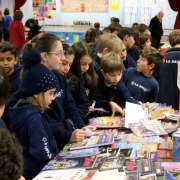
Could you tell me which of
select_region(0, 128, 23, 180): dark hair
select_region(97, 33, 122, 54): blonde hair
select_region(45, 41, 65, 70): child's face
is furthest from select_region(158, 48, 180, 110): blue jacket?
select_region(0, 128, 23, 180): dark hair

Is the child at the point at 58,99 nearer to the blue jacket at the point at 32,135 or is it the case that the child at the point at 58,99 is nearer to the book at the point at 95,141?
the book at the point at 95,141

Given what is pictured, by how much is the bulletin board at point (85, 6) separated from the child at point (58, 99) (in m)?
8.24

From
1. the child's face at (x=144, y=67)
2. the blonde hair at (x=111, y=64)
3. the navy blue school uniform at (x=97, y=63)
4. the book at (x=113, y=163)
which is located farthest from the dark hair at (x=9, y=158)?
the child's face at (x=144, y=67)

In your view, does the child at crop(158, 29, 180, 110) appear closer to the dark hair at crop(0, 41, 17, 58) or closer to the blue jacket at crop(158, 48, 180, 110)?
the blue jacket at crop(158, 48, 180, 110)

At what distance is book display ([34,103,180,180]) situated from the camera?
1582mm

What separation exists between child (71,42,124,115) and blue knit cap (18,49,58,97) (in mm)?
793

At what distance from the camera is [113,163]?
170 centimetres

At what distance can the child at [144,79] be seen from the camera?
11.1 ft

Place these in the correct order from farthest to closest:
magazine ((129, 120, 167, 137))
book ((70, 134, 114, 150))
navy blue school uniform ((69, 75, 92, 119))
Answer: navy blue school uniform ((69, 75, 92, 119)) < magazine ((129, 120, 167, 137)) < book ((70, 134, 114, 150))

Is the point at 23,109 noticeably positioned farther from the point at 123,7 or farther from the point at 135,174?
the point at 123,7

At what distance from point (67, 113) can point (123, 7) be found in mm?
8294

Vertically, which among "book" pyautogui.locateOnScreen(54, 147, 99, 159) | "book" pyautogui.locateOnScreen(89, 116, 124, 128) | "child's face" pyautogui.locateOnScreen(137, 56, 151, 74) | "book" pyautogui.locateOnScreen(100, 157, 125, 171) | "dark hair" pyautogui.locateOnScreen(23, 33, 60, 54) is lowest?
"book" pyautogui.locateOnScreen(89, 116, 124, 128)

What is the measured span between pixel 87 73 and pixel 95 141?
3.05ft

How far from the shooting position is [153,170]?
1.59m
